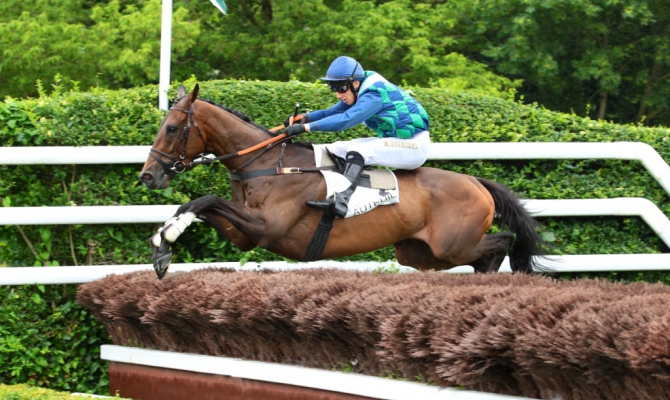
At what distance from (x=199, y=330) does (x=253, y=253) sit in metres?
1.58

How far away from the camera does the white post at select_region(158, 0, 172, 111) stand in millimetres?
7719

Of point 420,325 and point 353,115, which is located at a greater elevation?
point 353,115

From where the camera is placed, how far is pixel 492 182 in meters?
8.05

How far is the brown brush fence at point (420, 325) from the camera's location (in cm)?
399

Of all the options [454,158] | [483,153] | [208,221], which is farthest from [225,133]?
[483,153]

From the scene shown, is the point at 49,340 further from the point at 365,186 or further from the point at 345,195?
the point at 365,186

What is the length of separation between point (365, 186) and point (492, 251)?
151 centimetres

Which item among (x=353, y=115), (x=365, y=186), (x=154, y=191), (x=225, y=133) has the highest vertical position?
(x=353, y=115)

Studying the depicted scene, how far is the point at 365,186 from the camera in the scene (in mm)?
7230

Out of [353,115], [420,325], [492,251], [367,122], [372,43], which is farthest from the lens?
[372,43]

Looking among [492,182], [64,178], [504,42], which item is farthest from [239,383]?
[504,42]

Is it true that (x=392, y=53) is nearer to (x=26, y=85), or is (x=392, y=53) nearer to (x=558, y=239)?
(x=26, y=85)

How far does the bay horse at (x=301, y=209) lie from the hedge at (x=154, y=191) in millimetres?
573

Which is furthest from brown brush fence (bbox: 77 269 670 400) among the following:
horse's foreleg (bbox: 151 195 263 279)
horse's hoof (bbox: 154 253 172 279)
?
horse's foreleg (bbox: 151 195 263 279)
